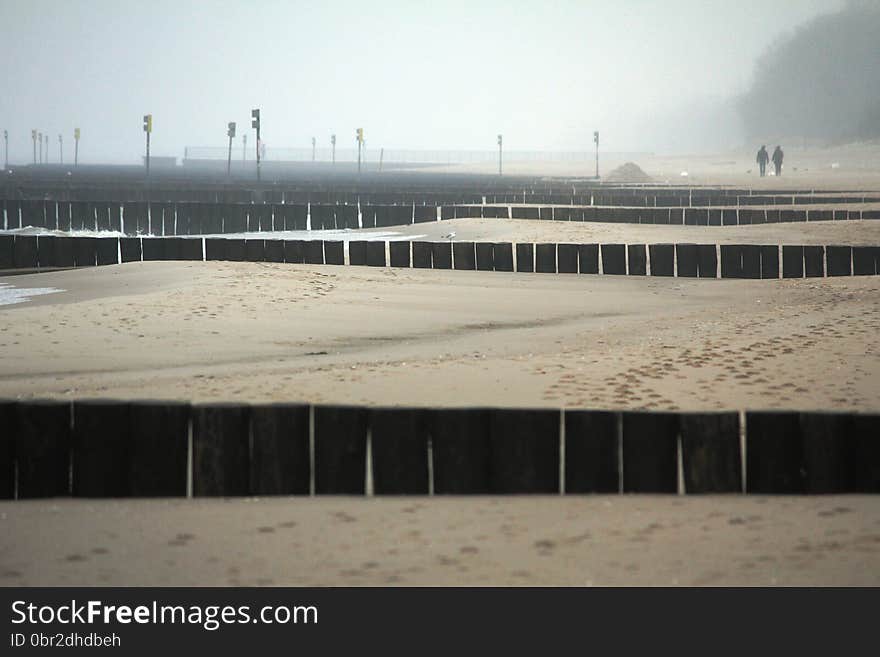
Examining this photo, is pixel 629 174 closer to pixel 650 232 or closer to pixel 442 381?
pixel 650 232

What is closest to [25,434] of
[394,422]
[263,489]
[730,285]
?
[263,489]

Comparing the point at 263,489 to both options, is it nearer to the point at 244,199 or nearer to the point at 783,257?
the point at 783,257

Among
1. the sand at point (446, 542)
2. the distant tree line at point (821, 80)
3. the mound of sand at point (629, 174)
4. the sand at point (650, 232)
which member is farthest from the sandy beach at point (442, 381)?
→ the distant tree line at point (821, 80)

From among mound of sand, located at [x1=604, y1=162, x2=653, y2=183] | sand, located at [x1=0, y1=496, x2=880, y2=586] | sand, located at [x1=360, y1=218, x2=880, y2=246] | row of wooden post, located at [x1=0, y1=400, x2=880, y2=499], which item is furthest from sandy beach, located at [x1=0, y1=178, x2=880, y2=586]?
mound of sand, located at [x1=604, y1=162, x2=653, y2=183]

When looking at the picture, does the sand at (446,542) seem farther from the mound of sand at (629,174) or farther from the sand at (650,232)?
the mound of sand at (629,174)

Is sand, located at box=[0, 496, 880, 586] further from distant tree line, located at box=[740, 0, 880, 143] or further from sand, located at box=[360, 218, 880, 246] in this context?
distant tree line, located at box=[740, 0, 880, 143]

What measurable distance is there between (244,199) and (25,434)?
45.8 metres

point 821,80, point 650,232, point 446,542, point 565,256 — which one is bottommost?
point 446,542

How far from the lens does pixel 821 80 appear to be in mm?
167625

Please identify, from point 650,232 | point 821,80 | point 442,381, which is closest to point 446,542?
point 442,381

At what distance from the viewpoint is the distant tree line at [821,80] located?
16200cm

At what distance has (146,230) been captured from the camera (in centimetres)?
3716

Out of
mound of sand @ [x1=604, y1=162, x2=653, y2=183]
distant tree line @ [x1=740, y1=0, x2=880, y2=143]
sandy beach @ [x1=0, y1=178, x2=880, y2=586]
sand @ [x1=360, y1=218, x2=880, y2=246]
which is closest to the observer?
sandy beach @ [x1=0, y1=178, x2=880, y2=586]

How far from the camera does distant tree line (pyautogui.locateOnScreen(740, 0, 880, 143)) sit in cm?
16200
